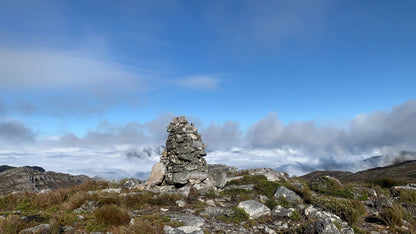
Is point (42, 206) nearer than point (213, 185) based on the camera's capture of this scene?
Yes

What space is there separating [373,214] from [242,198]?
678 cm

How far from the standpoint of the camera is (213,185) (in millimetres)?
18344

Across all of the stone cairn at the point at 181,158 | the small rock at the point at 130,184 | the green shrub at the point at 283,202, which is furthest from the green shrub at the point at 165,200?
the small rock at the point at 130,184

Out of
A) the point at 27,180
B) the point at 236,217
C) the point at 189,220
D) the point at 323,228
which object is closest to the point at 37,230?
the point at 189,220

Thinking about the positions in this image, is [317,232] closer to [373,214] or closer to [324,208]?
[324,208]

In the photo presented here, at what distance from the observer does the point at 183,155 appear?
19.8 metres

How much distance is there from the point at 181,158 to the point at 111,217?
10542 mm

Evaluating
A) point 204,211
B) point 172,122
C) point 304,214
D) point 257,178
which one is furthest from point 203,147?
point 304,214

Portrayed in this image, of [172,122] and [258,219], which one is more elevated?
[172,122]

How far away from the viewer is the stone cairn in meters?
19.1

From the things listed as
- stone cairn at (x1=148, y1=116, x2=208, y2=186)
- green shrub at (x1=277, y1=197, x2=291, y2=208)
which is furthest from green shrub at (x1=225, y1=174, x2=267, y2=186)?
green shrub at (x1=277, y1=197, x2=291, y2=208)

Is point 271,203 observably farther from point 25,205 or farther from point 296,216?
point 25,205

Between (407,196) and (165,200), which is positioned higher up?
(165,200)

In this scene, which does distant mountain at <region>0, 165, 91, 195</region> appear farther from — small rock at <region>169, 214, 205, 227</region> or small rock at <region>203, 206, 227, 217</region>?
small rock at <region>169, 214, 205, 227</region>
